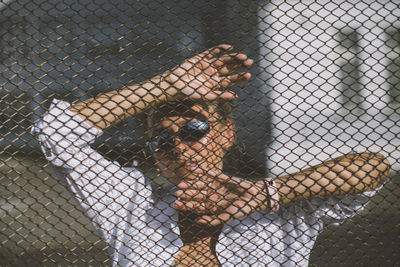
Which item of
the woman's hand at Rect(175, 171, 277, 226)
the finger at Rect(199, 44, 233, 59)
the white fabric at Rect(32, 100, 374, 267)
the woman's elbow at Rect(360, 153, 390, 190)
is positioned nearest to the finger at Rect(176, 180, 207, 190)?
the woman's hand at Rect(175, 171, 277, 226)

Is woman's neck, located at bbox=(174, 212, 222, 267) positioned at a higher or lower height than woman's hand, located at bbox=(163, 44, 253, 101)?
lower

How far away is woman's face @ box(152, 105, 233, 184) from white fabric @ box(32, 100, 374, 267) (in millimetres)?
88

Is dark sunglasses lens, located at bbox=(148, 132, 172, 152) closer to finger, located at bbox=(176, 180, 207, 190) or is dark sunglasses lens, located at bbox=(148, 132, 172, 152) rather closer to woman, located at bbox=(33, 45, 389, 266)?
woman, located at bbox=(33, 45, 389, 266)

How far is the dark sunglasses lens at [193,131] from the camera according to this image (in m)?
1.19

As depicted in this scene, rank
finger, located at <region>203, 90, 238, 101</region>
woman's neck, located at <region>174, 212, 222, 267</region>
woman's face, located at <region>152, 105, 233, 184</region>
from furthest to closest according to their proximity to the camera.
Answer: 1. woman's neck, located at <region>174, 212, 222, 267</region>
2. woman's face, located at <region>152, 105, 233, 184</region>
3. finger, located at <region>203, 90, 238, 101</region>

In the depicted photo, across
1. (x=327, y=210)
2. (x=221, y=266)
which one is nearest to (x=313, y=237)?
(x=327, y=210)

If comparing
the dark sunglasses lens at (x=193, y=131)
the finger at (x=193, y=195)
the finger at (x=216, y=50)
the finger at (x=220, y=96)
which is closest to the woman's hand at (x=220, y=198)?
the finger at (x=193, y=195)

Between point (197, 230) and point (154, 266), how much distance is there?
22 centimetres

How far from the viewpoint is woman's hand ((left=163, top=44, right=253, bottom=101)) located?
1143 millimetres

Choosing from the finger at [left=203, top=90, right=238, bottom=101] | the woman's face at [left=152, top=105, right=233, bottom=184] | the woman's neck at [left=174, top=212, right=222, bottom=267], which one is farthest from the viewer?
the woman's neck at [left=174, top=212, right=222, bottom=267]

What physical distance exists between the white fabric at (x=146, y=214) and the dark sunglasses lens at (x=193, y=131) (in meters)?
0.18

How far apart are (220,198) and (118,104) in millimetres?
385

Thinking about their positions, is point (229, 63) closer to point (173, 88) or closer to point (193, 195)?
point (173, 88)

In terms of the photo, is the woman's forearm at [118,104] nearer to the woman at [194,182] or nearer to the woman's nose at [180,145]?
the woman at [194,182]
